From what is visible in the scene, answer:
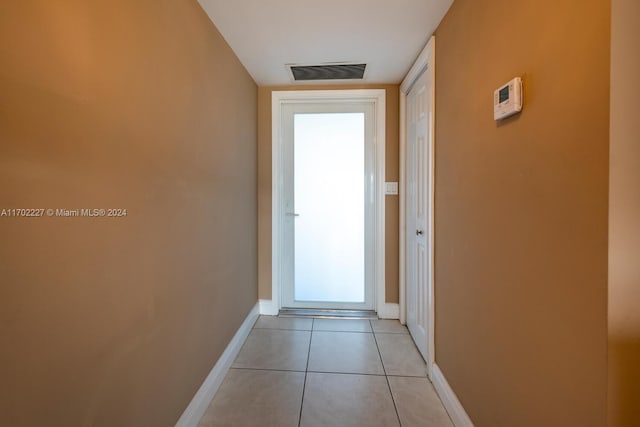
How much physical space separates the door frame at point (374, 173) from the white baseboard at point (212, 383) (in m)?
0.64

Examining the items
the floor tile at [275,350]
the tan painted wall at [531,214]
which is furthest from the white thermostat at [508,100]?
the floor tile at [275,350]

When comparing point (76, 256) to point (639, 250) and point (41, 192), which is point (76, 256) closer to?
point (41, 192)

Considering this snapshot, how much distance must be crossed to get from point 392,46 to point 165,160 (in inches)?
66.7

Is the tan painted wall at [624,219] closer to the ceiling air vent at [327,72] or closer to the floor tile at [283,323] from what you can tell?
the ceiling air vent at [327,72]

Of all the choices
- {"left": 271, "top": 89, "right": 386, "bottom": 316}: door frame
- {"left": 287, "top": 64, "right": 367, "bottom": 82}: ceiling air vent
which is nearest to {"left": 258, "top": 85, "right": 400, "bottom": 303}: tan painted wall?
{"left": 271, "top": 89, "right": 386, "bottom": 316}: door frame

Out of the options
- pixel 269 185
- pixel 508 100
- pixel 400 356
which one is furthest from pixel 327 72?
pixel 400 356

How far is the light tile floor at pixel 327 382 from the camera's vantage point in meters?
1.60

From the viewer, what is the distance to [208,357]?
1.73 meters

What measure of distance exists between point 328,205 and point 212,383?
176cm

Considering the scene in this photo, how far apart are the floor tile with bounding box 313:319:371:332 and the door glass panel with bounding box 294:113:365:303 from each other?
24cm

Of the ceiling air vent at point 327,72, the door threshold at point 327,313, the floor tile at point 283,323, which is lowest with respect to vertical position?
the floor tile at point 283,323

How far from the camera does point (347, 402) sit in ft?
5.62

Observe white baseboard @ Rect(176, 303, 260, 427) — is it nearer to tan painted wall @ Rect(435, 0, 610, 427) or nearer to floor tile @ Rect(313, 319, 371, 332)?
floor tile @ Rect(313, 319, 371, 332)

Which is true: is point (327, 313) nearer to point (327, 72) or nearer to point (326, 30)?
point (327, 72)
